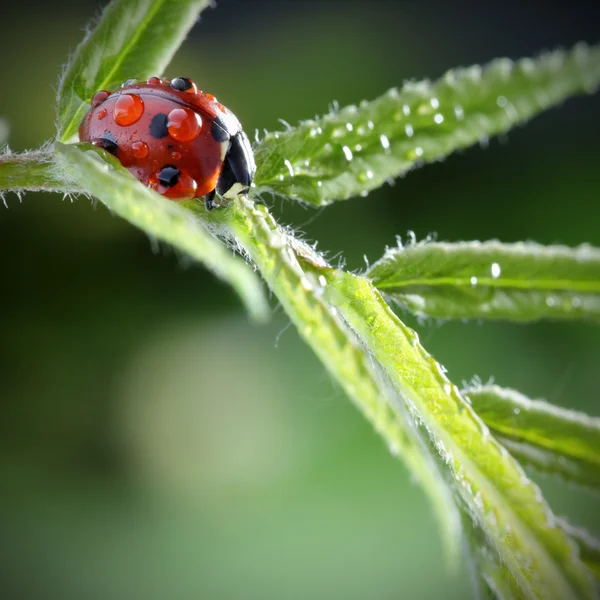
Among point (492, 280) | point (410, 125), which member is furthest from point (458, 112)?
point (492, 280)

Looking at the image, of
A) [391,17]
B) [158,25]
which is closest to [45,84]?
[391,17]

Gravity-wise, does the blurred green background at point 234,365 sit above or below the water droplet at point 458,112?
above

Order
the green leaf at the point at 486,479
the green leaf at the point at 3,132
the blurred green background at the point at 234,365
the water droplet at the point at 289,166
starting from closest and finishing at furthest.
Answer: the green leaf at the point at 486,479, the green leaf at the point at 3,132, the water droplet at the point at 289,166, the blurred green background at the point at 234,365

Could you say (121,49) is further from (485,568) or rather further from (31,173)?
(485,568)

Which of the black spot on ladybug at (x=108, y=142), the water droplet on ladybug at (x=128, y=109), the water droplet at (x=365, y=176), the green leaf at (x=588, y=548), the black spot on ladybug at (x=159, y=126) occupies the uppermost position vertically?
the water droplet on ladybug at (x=128, y=109)

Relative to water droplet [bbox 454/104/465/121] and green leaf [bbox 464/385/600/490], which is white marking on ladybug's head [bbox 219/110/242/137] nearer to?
water droplet [bbox 454/104/465/121]

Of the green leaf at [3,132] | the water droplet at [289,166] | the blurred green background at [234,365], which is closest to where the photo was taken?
the green leaf at [3,132]

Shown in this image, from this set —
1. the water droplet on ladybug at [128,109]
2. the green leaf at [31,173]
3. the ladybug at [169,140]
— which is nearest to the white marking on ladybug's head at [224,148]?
the ladybug at [169,140]

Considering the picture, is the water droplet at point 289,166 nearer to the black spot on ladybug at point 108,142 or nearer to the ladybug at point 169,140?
the ladybug at point 169,140
